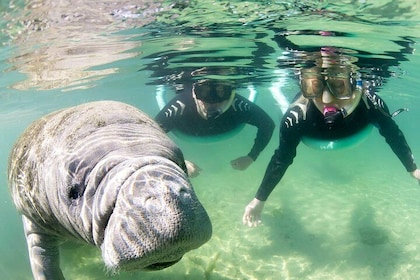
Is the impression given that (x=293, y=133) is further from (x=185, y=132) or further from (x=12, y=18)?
(x=12, y=18)

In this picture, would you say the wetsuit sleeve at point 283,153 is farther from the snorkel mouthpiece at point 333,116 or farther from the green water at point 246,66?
the green water at point 246,66

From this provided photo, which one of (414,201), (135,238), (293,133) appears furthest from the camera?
(414,201)

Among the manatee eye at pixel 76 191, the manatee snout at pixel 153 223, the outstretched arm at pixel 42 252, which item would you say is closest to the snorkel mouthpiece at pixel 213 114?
the outstretched arm at pixel 42 252

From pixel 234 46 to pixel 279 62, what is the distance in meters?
2.57

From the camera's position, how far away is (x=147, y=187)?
227cm

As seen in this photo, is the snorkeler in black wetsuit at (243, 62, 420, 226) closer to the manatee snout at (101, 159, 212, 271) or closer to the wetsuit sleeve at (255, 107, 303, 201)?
the wetsuit sleeve at (255, 107, 303, 201)

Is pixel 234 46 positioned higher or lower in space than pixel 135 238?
lower

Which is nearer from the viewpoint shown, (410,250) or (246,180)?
(410,250)

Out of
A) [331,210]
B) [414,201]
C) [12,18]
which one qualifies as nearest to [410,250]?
[331,210]

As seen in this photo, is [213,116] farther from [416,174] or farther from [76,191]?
[76,191]

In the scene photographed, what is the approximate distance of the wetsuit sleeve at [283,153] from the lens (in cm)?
825

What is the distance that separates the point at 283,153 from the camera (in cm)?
844

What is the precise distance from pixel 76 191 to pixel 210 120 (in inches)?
314

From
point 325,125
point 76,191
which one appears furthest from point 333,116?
point 76,191
